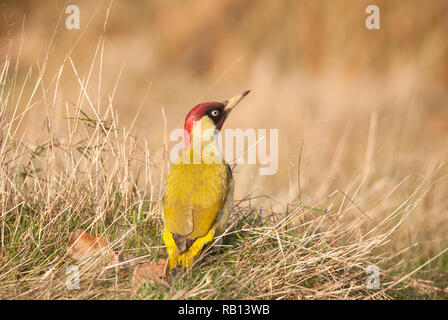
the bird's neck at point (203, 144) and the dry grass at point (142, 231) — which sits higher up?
the bird's neck at point (203, 144)

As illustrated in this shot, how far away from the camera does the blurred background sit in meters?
6.11

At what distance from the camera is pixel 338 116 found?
6805 mm

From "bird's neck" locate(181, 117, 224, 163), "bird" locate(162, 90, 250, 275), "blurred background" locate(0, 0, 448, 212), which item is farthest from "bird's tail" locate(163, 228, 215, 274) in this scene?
"blurred background" locate(0, 0, 448, 212)

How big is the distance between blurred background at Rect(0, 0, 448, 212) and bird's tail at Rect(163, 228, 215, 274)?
2.88 meters

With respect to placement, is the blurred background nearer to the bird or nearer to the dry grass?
the dry grass

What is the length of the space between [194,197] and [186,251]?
253 mm

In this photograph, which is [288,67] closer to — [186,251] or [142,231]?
[142,231]

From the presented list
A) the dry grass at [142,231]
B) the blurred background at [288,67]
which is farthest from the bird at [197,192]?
the blurred background at [288,67]

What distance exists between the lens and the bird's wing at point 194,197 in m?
2.34

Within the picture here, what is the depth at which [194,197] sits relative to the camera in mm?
2432

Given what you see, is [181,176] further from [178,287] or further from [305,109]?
[305,109]

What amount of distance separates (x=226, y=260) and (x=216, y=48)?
5.96m

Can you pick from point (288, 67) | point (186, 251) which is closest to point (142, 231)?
point (186, 251)

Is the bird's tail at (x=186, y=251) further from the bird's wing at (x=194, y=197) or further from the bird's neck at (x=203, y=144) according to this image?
the bird's neck at (x=203, y=144)
